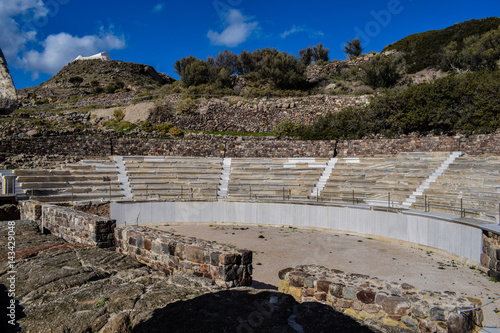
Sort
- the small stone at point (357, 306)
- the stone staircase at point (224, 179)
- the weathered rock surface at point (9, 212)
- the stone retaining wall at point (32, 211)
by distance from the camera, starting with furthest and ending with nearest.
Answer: the stone staircase at point (224, 179)
the weathered rock surface at point (9, 212)
the stone retaining wall at point (32, 211)
the small stone at point (357, 306)

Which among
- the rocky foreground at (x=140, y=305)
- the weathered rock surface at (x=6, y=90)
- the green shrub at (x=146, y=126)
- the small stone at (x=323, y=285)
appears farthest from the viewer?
the green shrub at (x=146, y=126)

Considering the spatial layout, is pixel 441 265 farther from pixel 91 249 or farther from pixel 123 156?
pixel 123 156

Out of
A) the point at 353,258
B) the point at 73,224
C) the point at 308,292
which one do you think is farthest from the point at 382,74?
the point at 308,292

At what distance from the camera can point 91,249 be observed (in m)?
7.14

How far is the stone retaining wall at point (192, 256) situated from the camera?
18.1 ft

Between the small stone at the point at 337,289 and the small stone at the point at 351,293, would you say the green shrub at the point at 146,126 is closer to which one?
the small stone at the point at 337,289

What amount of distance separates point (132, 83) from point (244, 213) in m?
38.1

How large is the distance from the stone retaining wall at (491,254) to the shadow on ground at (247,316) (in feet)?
20.8

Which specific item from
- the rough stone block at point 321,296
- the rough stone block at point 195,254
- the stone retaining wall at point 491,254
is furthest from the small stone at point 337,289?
the stone retaining wall at point 491,254

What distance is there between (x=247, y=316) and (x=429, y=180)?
14.0 meters

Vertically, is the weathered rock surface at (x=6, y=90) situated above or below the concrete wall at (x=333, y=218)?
above

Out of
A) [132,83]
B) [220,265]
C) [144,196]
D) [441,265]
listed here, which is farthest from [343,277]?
[132,83]

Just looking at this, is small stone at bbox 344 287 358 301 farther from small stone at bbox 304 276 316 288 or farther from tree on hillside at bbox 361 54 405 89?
tree on hillside at bbox 361 54 405 89

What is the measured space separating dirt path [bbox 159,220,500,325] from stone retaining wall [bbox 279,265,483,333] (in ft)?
7.92
